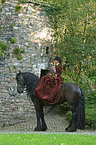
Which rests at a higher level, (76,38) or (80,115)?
(76,38)

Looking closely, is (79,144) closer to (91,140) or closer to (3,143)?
(91,140)

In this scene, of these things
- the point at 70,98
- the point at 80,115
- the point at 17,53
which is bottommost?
the point at 80,115

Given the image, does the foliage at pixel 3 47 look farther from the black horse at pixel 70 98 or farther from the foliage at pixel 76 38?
the black horse at pixel 70 98

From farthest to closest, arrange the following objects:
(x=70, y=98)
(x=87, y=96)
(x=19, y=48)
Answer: (x=87, y=96)
(x=19, y=48)
(x=70, y=98)

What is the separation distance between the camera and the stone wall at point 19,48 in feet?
45.5

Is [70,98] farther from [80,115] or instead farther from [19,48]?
[19,48]

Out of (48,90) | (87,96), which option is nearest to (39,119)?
(48,90)

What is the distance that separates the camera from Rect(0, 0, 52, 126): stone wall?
13.9m

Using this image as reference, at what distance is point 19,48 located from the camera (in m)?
14.3

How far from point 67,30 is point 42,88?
6887mm

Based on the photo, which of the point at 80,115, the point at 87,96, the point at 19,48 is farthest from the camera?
the point at 87,96

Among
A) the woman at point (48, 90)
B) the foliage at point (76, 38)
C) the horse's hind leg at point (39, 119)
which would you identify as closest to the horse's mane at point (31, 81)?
the woman at point (48, 90)

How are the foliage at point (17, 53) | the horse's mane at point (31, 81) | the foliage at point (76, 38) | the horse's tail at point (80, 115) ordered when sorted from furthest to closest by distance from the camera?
the foliage at point (76, 38)
the foliage at point (17, 53)
the horse's mane at point (31, 81)
the horse's tail at point (80, 115)

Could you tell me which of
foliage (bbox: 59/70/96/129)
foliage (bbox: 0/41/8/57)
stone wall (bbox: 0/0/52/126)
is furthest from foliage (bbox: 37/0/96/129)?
foliage (bbox: 0/41/8/57)
